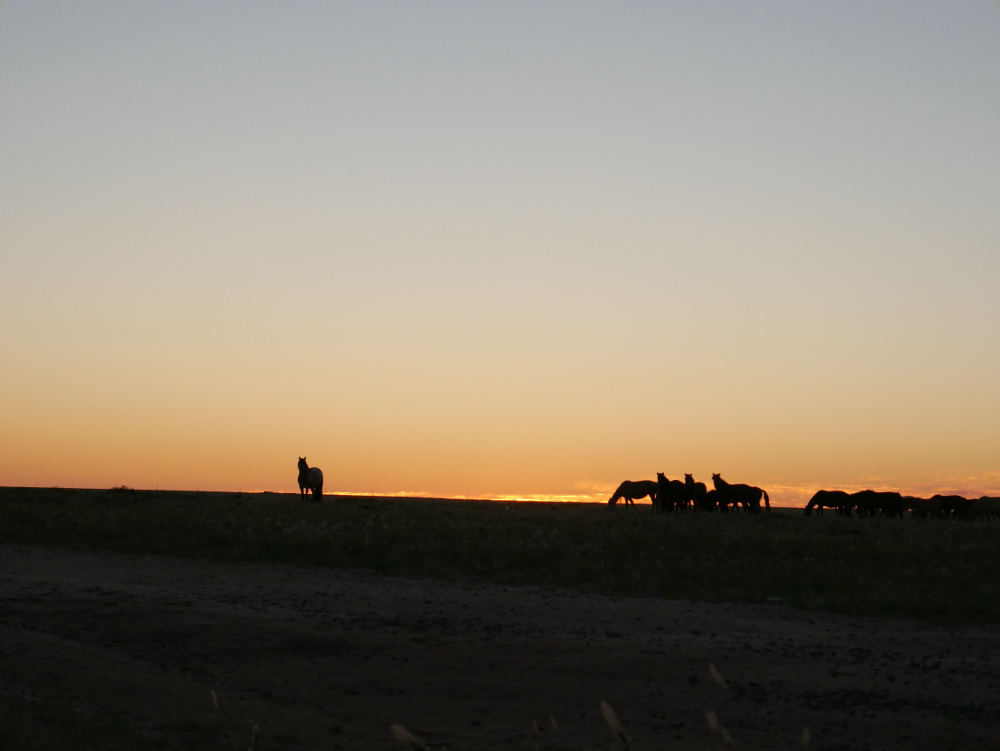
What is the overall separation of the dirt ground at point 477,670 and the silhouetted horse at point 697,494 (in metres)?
22.0

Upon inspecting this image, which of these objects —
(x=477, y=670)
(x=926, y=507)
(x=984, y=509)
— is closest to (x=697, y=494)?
(x=926, y=507)

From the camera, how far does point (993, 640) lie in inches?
608

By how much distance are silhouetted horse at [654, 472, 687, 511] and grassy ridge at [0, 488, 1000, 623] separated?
871 centimetres

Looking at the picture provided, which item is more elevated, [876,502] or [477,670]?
[876,502]

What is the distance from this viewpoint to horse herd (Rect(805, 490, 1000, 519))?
149 feet

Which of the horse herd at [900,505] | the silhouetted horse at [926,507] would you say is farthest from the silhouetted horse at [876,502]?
the silhouetted horse at [926,507]

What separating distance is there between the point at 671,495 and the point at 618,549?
55.5 ft

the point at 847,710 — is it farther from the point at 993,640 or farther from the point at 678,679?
the point at 993,640

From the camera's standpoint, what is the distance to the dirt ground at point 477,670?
11203 mm

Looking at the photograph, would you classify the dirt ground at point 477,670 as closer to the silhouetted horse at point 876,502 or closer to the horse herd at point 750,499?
the horse herd at point 750,499

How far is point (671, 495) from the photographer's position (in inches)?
1588

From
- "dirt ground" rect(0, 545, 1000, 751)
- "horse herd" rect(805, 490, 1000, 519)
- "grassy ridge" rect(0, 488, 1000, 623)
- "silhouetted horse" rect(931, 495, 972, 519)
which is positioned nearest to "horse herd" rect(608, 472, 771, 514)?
"horse herd" rect(805, 490, 1000, 519)

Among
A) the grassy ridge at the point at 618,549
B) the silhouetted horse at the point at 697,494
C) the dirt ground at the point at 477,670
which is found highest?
the silhouetted horse at the point at 697,494

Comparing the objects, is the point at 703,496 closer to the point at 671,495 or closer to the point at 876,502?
the point at 671,495
